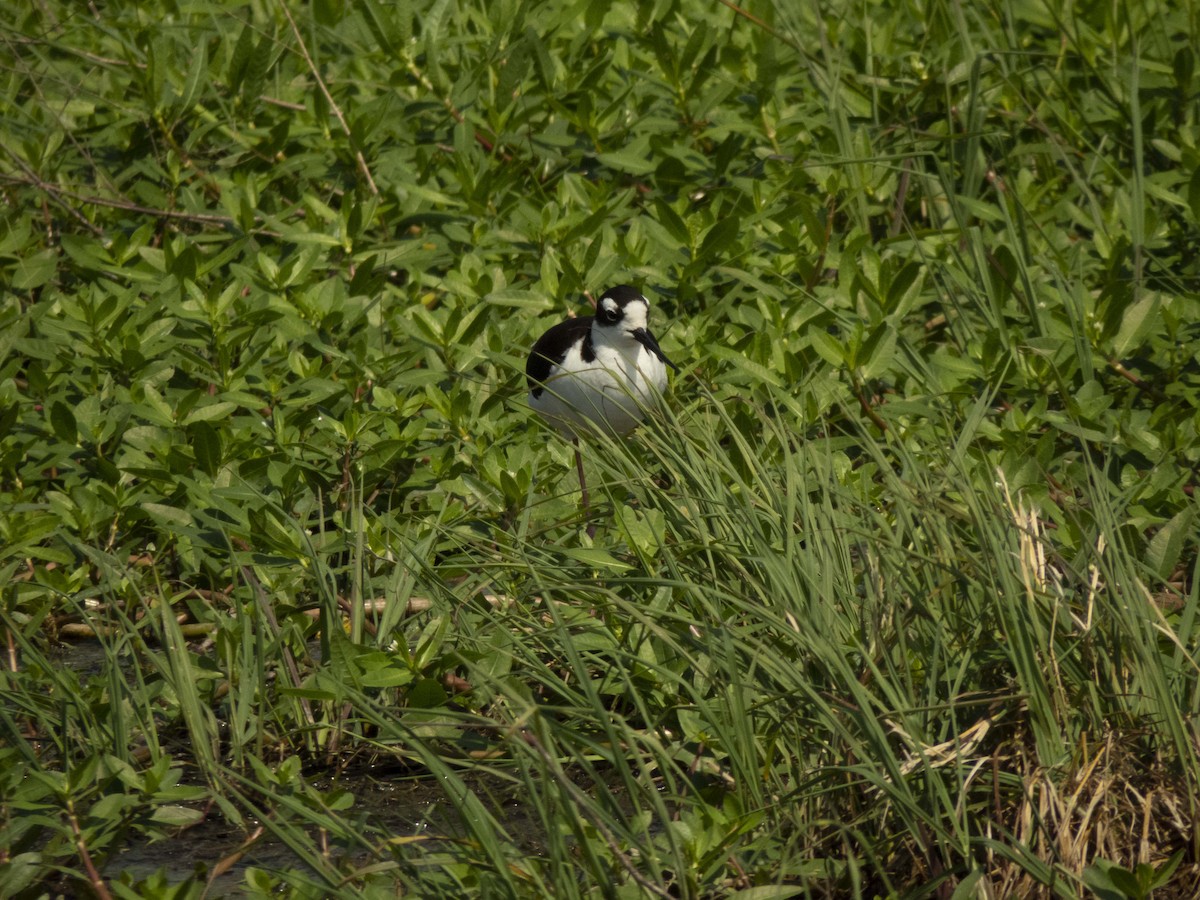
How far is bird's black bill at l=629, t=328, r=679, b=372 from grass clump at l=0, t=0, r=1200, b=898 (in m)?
0.07

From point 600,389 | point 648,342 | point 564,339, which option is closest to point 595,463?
point 648,342

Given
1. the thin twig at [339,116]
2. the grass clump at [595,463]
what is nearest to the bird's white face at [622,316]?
the grass clump at [595,463]

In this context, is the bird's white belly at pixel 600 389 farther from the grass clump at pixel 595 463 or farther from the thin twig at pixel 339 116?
the thin twig at pixel 339 116

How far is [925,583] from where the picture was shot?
333 cm

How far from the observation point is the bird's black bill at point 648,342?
5051 millimetres

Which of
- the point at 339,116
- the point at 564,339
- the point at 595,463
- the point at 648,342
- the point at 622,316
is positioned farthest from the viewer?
the point at 339,116

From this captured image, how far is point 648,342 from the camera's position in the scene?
16.6 feet

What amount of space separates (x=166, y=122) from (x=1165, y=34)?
428 centimetres

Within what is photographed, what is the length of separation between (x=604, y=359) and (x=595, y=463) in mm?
1169

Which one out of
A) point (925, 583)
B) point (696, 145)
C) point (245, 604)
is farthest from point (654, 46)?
point (925, 583)

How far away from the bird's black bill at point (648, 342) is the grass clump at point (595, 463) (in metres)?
0.07

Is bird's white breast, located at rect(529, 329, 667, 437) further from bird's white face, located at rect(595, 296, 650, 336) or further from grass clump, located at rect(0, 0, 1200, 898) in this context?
grass clump, located at rect(0, 0, 1200, 898)

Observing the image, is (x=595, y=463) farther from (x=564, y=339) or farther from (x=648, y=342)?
(x=564, y=339)

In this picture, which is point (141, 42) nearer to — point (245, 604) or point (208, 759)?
point (245, 604)
